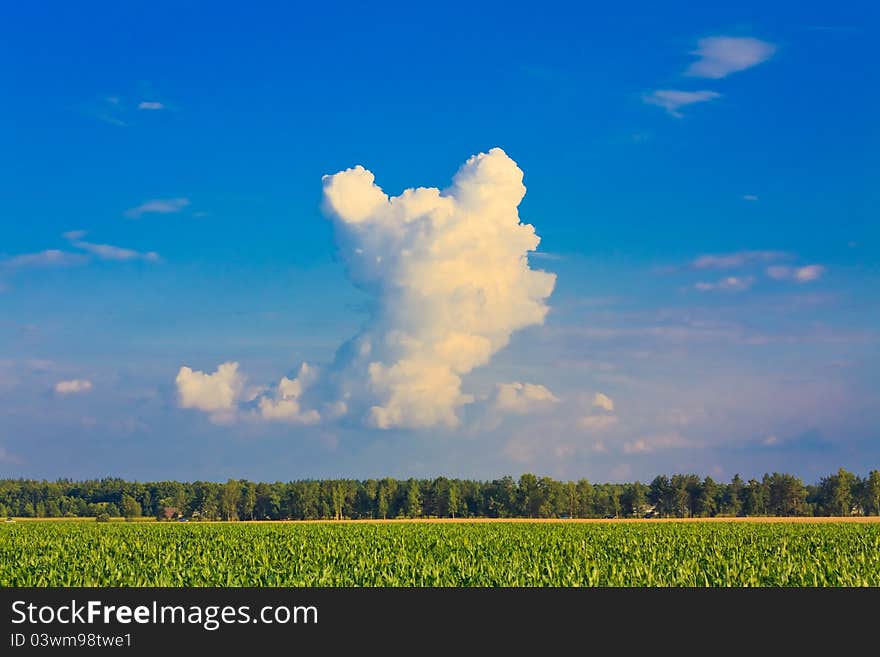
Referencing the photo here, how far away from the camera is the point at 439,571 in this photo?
29844mm

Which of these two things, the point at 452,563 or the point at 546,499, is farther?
the point at 546,499

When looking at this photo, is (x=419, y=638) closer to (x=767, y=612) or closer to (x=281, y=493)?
(x=767, y=612)

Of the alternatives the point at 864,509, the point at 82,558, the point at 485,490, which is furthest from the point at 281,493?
the point at 82,558

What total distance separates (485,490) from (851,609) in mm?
168027

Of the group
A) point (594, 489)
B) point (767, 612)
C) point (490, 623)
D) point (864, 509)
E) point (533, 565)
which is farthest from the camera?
point (594, 489)

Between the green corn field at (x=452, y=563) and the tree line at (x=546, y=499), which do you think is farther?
the tree line at (x=546, y=499)

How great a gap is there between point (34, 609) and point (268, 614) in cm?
536

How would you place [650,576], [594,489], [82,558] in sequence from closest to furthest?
[650,576]
[82,558]
[594,489]

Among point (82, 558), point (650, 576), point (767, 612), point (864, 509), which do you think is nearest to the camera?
point (767, 612)

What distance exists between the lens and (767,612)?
69.6ft

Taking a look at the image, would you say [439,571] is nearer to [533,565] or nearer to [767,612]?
[533,565]

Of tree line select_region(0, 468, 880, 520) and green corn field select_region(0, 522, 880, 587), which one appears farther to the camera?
tree line select_region(0, 468, 880, 520)

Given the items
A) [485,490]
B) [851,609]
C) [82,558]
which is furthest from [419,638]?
[485,490]

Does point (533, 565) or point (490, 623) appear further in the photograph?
point (533, 565)
